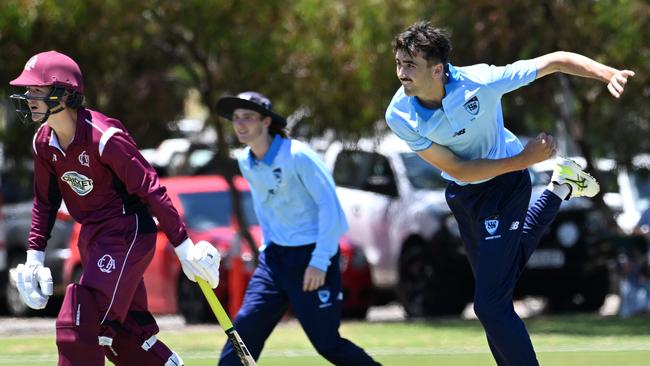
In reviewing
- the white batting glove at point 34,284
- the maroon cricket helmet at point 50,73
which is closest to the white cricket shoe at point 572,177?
the maroon cricket helmet at point 50,73

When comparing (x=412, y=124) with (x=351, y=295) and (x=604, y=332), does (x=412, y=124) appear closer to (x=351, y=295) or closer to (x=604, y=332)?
(x=604, y=332)

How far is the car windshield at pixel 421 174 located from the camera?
17.8m

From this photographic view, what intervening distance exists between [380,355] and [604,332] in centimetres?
287

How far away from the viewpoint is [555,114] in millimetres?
17750

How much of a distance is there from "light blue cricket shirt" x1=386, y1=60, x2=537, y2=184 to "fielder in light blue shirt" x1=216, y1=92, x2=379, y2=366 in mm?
1384

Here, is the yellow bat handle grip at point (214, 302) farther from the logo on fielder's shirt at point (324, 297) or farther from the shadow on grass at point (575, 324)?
the shadow on grass at point (575, 324)

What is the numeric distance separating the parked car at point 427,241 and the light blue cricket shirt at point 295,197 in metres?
7.73

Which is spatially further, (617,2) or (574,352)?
(617,2)

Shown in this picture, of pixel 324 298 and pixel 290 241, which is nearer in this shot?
pixel 324 298

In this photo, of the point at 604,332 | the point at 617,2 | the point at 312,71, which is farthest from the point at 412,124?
the point at 312,71

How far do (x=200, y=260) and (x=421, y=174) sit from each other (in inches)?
411

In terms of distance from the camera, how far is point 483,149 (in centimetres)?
816

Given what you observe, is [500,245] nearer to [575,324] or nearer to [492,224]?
[492,224]

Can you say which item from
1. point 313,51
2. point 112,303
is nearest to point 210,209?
point 313,51
